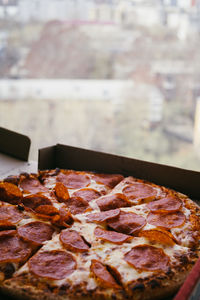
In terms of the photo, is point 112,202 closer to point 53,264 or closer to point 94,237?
point 94,237

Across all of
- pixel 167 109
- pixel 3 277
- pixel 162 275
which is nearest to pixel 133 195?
pixel 162 275

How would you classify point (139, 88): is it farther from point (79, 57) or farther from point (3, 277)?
point (3, 277)

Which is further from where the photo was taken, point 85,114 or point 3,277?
point 85,114

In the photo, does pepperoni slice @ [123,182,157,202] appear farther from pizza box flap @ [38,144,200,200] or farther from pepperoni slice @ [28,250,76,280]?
pepperoni slice @ [28,250,76,280]

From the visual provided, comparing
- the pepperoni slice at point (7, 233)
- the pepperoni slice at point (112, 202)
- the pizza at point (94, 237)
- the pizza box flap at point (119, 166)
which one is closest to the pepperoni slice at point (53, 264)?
the pizza at point (94, 237)

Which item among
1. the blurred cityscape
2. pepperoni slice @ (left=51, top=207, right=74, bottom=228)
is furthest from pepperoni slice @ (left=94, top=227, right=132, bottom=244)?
the blurred cityscape

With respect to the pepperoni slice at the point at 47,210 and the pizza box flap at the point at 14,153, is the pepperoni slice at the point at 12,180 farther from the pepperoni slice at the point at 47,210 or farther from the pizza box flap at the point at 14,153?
the pepperoni slice at the point at 47,210

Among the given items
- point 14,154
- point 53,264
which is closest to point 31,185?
point 14,154
